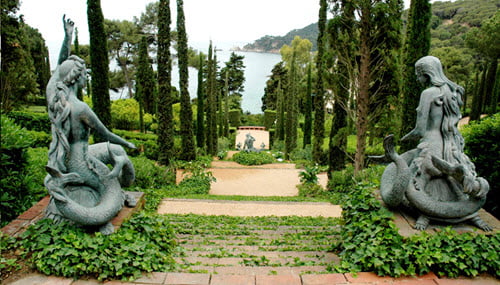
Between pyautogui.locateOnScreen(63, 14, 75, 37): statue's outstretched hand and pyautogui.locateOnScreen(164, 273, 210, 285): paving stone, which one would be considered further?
pyautogui.locateOnScreen(63, 14, 75, 37): statue's outstretched hand

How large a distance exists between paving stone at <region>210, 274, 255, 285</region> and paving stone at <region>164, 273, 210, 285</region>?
0.25ft

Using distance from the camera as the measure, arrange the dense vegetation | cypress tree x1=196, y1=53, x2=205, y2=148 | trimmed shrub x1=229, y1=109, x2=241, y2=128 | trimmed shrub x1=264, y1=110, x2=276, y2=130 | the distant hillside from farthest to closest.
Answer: the distant hillside → trimmed shrub x1=229, y1=109, x2=241, y2=128 → trimmed shrub x1=264, y1=110, x2=276, y2=130 → cypress tree x1=196, y1=53, x2=205, y2=148 → the dense vegetation

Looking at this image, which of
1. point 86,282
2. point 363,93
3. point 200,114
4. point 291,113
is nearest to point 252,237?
point 86,282

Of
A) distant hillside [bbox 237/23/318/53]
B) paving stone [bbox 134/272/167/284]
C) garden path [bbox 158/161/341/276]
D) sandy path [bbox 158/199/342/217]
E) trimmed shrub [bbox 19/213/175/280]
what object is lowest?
sandy path [bbox 158/199/342/217]

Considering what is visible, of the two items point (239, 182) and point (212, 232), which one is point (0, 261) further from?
point (239, 182)

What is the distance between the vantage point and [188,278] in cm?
338

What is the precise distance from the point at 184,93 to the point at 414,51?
9.58 metres

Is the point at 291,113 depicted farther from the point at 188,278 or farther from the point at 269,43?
the point at 269,43

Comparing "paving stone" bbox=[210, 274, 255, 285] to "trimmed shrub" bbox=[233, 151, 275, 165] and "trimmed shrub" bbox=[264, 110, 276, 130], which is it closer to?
"trimmed shrub" bbox=[233, 151, 275, 165]

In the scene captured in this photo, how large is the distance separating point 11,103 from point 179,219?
17161 mm

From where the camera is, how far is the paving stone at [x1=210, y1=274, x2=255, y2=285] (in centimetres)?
328

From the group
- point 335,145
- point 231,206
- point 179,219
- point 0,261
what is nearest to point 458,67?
point 335,145

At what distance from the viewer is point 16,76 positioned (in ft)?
62.3

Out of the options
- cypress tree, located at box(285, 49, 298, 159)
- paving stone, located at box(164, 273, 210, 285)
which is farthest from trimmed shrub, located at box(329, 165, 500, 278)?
cypress tree, located at box(285, 49, 298, 159)
